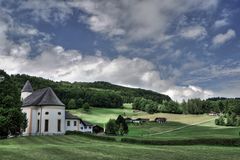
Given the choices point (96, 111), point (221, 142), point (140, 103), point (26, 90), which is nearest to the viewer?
point (221, 142)

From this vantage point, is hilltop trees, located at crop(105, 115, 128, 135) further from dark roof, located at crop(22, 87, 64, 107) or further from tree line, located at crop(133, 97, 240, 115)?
tree line, located at crop(133, 97, 240, 115)

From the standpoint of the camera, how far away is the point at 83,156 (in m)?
24.8

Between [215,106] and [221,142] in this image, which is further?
[215,106]

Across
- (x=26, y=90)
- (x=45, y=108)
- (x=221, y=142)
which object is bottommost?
(x=221, y=142)

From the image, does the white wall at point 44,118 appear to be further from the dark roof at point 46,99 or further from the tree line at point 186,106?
the tree line at point 186,106

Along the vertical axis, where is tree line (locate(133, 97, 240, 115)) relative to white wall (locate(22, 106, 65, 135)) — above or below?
above

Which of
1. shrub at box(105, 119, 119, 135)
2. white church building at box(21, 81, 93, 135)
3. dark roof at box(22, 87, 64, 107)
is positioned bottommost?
shrub at box(105, 119, 119, 135)

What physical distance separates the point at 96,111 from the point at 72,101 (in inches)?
473

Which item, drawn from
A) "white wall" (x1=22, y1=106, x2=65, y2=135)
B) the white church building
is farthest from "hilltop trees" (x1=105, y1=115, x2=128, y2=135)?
"white wall" (x1=22, y1=106, x2=65, y2=135)

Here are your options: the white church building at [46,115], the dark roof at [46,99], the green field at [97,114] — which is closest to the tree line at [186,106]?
the green field at [97,114]

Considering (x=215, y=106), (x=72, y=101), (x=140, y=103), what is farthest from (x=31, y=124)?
(x=215, y=106)

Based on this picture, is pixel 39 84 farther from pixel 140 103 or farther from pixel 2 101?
pixel 2 101

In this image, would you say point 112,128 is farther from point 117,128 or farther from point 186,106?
point 186,106

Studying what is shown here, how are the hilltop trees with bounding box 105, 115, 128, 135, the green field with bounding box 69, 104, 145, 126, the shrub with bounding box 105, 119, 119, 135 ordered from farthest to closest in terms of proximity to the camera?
the green field with bounding box 69, 104, 145, 126
the shrub with bounding box 105, 119, 119, 135
the hilltop trees with bounding box 105, 115, 128, 135
